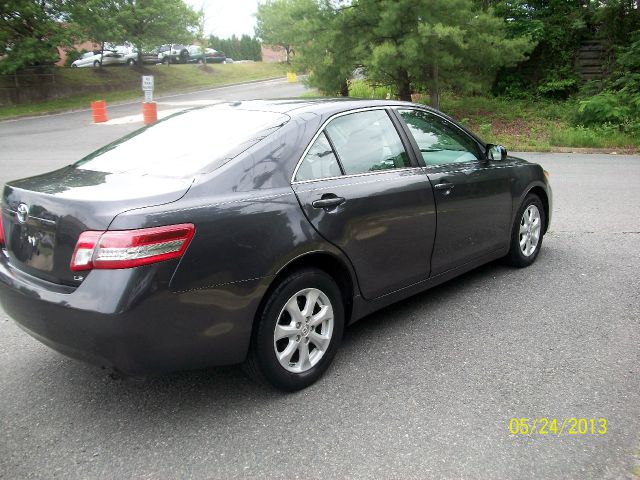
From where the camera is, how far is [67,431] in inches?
117

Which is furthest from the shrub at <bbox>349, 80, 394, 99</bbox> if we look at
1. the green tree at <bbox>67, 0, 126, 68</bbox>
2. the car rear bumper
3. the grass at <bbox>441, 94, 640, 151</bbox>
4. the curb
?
the car rear bumper

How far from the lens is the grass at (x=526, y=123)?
47.2 ft

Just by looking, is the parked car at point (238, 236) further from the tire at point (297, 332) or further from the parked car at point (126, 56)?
the parked car at point (126, 56)

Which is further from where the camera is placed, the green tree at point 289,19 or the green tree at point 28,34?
the green tree at point 28,34

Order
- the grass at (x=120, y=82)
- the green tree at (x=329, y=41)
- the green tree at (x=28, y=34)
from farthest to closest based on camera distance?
the grass at (x=120, y=82)
the green tree at (x=28, y=34)
the green tree at (x=329, y=41)

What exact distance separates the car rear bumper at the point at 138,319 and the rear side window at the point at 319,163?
0.76m

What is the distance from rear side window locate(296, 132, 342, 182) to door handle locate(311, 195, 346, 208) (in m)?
0.15

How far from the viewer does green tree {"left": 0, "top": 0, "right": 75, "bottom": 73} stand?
2483cm

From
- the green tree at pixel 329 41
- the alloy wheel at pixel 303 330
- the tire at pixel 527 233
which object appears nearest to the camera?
the alloy wheel at pixel 303 330

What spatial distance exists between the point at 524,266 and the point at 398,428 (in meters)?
2.95

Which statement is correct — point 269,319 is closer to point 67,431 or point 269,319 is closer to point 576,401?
point 67,431

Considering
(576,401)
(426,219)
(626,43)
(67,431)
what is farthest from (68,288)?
(626,43)

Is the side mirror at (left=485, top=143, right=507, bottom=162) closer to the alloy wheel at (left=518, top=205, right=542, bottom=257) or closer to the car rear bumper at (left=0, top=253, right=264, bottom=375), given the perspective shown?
the alloy wheel at (left=518, top=205, right=542, bottom=257)

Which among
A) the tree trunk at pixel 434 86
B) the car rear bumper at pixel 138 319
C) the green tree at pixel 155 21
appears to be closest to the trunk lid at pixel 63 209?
the car rear bumper at pixel 138 319
